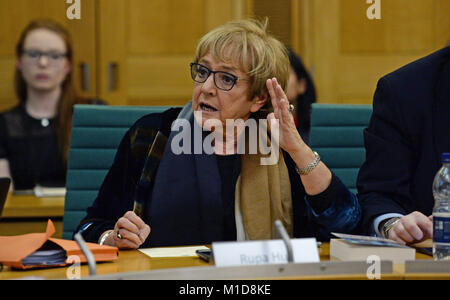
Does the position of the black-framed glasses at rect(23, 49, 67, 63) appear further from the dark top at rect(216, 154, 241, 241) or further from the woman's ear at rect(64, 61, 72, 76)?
the dark top at rect(216, 154, 241, 241)

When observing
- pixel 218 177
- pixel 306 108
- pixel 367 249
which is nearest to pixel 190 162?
pixel 218 177

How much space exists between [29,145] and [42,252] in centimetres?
246

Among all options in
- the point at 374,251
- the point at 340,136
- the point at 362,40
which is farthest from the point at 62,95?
the point at 374,251

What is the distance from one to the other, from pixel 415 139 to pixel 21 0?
3445mm

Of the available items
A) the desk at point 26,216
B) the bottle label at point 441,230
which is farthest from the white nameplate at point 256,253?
the desk at point 26,216

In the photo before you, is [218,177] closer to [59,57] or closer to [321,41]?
[59,57]

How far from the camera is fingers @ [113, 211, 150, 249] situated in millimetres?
1638

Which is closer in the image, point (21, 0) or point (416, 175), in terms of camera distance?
point (416, 175)

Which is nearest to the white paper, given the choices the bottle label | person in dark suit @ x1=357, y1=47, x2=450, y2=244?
person in dark suit @ x1=357, y1=47, x2=450, y2=244

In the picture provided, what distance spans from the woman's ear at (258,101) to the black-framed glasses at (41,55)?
226 cm

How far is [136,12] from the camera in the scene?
4.62 m

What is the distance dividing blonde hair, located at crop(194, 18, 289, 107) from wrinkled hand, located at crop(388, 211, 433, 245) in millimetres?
591

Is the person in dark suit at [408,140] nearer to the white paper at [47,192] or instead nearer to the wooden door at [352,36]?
the white paper at [47,192]

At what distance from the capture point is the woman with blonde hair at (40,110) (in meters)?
3.64
